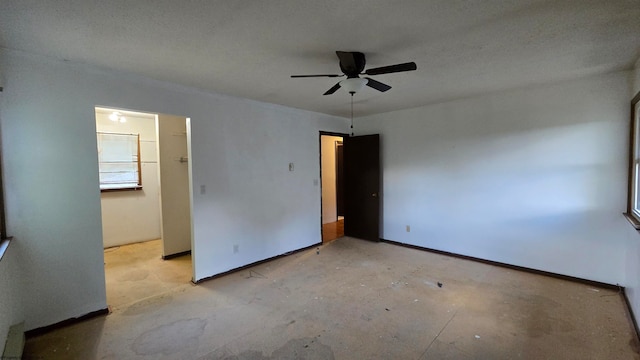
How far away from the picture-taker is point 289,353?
7.02 feet

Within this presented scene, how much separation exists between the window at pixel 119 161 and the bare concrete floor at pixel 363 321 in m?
2.93

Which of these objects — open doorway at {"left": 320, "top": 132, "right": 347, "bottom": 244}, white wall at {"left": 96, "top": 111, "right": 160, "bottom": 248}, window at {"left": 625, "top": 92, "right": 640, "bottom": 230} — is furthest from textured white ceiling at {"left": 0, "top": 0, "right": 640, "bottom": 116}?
open doorway at {"left": 320, "top": 132, "right": 347, "bottom": 244}

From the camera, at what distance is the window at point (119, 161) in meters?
4.94

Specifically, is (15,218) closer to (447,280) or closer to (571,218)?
(447,280)

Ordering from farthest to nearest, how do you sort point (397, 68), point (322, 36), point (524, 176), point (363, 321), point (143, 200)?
point (143, 200) → point (524, 176) → point (363, 321) → point (397, 68) → point (322, 36)

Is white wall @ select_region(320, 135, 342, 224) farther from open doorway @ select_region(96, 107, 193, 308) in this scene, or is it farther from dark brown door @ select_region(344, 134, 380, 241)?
open doorway @ select_region(96, 107, 193, 308)

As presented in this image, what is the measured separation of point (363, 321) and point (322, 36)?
243 centimetres

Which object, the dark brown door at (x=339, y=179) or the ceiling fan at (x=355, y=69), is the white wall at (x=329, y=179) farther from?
the ceiling fan at (x=355, y=69)

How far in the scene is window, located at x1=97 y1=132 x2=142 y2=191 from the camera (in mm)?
4938

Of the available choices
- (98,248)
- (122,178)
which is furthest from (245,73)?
(122,178)

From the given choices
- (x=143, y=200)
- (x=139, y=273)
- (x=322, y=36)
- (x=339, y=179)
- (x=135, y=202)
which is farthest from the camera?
(x=339, y=179)

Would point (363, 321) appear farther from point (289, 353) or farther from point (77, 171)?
point (77, 171)

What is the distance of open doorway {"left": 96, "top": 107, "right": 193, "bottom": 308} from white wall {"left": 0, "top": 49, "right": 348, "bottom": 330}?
743 millimetres

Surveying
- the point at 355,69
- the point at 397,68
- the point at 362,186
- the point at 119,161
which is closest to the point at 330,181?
the point at 362,186
